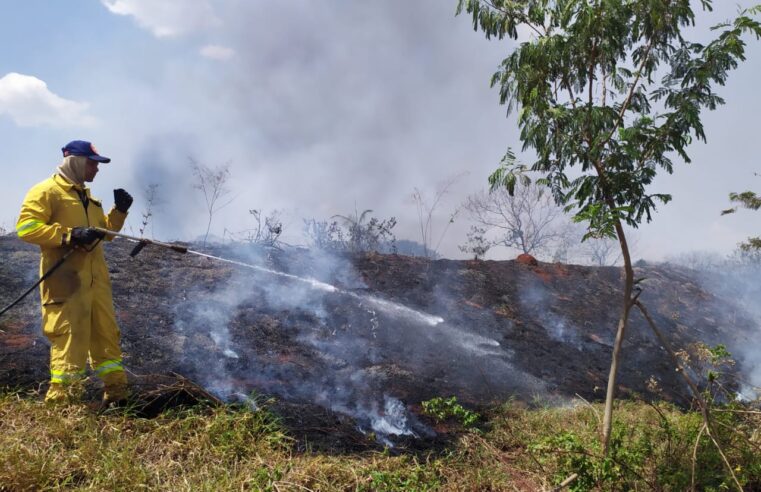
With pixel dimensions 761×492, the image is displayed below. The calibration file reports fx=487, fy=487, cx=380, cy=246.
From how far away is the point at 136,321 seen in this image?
5.36 m

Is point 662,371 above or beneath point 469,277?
beneath

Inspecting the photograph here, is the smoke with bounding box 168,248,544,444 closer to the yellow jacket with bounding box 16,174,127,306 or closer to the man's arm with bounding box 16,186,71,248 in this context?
the yellow jacket with bounding box 16,174,127,306

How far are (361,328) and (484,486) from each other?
3371 mm

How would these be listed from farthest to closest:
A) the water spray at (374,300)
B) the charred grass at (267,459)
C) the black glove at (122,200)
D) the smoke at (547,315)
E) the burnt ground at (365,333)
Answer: the smoke at (547,315)
the water spray at (374,300)
the burnt ground at (365,333)
the black glove at (122,200)
the charred grass at (267,459)

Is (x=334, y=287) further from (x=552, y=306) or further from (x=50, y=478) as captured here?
(x=50, y=478)

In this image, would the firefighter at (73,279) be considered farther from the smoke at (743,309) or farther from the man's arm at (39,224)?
the smoke at (743,309)

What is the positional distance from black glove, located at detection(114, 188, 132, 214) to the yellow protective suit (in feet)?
0.72

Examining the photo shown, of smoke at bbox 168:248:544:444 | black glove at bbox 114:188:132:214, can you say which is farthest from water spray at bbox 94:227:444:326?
black glove at bbox 114:188:132:214

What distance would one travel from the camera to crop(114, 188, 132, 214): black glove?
13.6 ft

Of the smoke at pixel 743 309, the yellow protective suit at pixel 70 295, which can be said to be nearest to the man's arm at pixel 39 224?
the yellow protective suit at pixel 70 295

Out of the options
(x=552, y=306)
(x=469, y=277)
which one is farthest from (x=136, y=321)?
(x=552, y=306)

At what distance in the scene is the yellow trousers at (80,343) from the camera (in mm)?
3416

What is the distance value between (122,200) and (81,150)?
506 millimetres

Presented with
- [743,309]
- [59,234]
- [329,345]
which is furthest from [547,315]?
[59,234]
